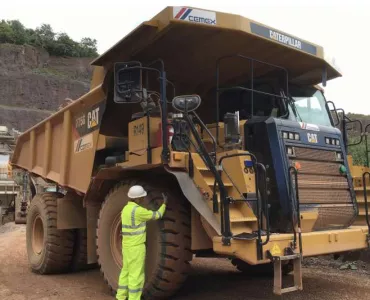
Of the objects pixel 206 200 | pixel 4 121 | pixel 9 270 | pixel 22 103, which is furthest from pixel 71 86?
pixel 206 200

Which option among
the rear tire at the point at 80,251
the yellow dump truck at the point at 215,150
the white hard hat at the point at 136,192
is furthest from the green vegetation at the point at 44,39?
the white hard hat at the point at 136,192

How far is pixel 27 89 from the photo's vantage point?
54.7 metres

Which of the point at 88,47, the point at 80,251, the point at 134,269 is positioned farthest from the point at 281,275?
the point at 88,47

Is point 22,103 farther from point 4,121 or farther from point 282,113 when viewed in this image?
point 282,113

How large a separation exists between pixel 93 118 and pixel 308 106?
110 inches

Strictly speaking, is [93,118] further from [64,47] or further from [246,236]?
[64,47]

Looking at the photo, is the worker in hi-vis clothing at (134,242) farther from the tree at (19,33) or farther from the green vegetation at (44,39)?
the tree at (19,33)

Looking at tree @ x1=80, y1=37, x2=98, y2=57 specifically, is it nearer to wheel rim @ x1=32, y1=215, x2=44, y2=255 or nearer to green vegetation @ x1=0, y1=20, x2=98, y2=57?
green vegetation @ x1=0, y1=20, x2=98, y2=57

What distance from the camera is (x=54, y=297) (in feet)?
18.8

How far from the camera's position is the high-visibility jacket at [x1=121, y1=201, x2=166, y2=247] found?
4.72 meters

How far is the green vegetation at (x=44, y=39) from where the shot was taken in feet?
233

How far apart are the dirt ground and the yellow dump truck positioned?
17.4 inches

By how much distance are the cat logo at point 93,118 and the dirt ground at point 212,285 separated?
2128 mm

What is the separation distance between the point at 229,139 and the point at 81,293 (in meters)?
2.74
